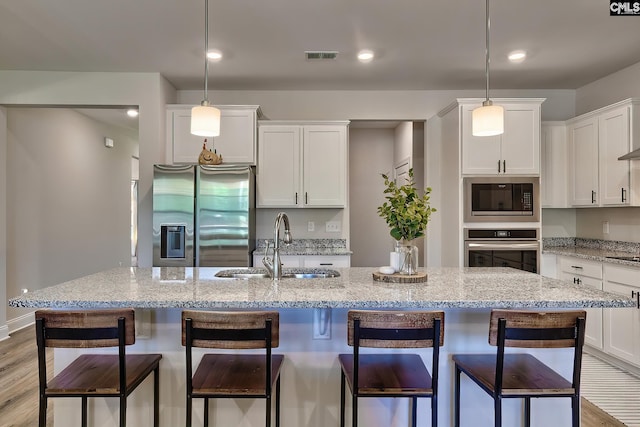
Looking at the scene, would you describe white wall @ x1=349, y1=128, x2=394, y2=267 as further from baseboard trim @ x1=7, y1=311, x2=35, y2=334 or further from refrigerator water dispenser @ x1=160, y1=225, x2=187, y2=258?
baseboard trim @ x1=7, y1=311, x2=35, y2=334

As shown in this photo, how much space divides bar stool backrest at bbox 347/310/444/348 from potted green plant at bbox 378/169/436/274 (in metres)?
0.61

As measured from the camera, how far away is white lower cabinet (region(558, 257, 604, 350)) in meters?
3.37

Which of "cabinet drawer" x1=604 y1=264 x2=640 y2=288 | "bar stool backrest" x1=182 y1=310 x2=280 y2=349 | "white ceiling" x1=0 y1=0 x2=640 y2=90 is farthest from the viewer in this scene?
"cabinet drawer" x1=604 y1=264 x2=640 y2=288

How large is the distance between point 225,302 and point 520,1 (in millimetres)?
2679

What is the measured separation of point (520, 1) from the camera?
2.57 m

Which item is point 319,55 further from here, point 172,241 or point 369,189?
point 369,189

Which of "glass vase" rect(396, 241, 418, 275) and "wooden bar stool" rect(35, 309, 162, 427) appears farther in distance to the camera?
"glass vase" rect(396, 241, 418, 275)

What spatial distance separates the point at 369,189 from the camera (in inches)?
239

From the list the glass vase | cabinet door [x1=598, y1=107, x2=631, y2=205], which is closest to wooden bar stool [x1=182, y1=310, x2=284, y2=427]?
the glass vase

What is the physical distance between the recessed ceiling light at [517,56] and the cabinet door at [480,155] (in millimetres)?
562

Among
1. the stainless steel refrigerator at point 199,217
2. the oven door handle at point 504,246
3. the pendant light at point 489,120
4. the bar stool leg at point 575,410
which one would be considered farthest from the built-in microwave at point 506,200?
the bar stool leg at point 575,410

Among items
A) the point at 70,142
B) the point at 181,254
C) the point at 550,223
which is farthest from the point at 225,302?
the point at 70,142

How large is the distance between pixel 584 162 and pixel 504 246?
1.25 metres

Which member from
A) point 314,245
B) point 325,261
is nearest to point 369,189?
point 314,245
